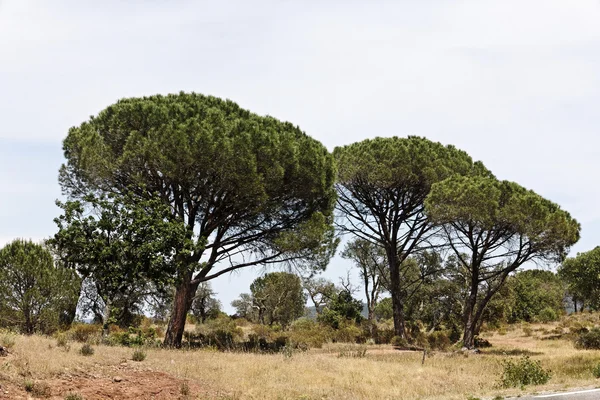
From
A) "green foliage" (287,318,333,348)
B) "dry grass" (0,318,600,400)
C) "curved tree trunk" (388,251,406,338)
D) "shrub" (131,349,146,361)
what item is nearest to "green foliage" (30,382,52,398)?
"dry grass" (0,318,600,400)

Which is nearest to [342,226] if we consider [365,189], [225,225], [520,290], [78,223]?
[365,189]

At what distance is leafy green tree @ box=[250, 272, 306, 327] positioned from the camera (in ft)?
200

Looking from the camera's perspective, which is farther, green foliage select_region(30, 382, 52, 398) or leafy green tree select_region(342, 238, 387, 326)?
leafy green tree select_region(342, 238, 387, 326)

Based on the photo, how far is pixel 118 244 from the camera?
22.4 meters

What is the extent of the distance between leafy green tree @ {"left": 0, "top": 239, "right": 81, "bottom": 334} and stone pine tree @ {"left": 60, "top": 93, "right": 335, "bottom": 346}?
401 cm

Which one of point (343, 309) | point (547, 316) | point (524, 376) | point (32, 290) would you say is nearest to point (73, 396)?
point (524, 376)

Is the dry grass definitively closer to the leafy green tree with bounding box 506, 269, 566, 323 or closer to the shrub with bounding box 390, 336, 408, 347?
the shrub with bounding box 390, 336, 408, 347

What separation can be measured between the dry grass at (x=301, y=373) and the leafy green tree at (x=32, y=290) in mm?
8790

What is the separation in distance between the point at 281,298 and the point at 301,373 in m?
44.0

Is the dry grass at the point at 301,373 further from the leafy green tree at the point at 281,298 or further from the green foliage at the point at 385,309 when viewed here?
the green foliage at the point at 385,309

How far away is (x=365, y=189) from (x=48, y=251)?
1949 cm

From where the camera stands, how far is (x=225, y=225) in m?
28.0

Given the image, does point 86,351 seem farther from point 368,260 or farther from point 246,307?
point 246,307

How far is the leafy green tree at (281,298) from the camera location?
6081 cm
